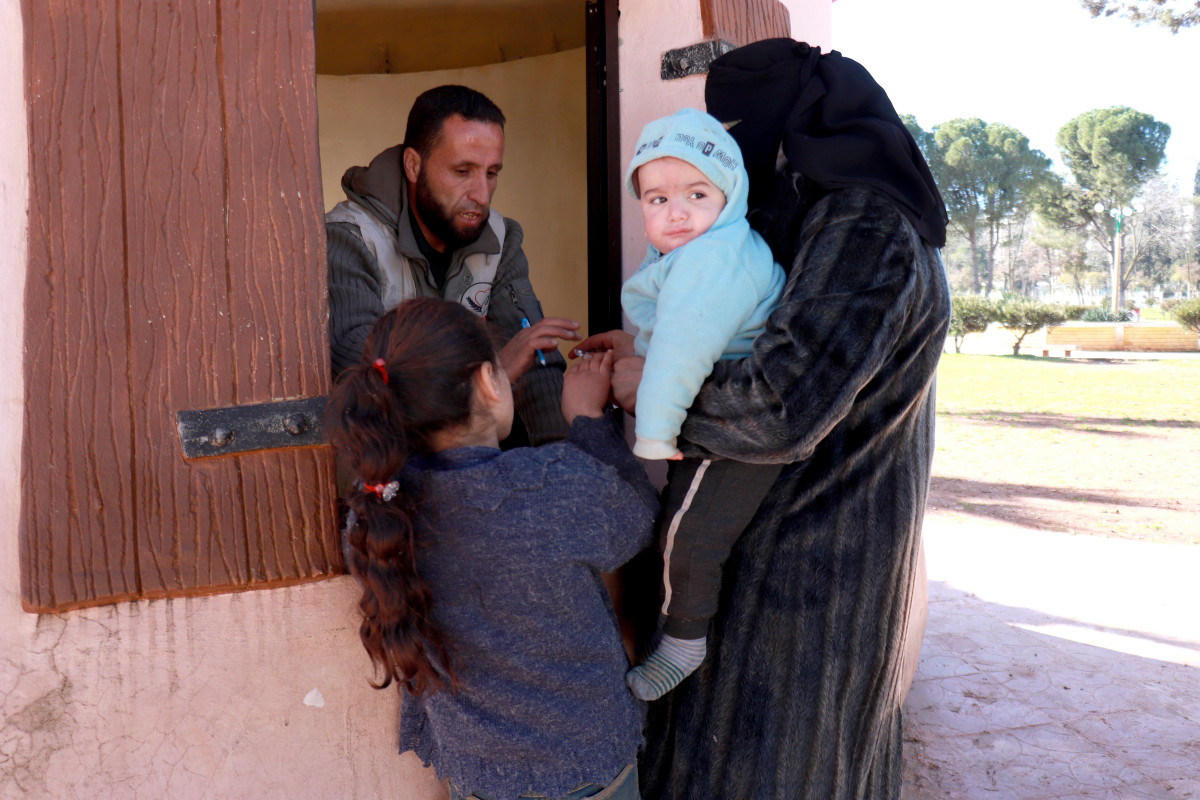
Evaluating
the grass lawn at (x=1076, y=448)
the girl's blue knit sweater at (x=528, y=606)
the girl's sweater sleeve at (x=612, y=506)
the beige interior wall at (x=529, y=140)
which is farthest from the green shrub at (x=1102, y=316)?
Result: the girl's blue knit sweater at (x=528, y=606)

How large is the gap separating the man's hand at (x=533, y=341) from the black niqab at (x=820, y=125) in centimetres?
58

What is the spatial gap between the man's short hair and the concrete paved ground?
2.90m

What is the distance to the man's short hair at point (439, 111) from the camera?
3.04 m

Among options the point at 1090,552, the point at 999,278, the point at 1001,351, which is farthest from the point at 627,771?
the point at 999,278

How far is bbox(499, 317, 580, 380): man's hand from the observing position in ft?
7.78

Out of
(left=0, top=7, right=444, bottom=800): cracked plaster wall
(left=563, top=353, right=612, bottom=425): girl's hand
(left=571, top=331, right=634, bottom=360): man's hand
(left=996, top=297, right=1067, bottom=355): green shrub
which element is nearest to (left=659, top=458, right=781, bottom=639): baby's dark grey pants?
(left=563, top=353, right=612, bottom=425): girl's hand

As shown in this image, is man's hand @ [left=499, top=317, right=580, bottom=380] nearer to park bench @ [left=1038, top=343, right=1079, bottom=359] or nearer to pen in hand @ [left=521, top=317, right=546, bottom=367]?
pen in hand @ [left=521, top=317, right=546, bottom=367]

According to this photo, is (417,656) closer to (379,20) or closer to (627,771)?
(627,771)

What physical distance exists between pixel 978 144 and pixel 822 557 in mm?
56158

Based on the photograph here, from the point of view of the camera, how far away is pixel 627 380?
2.04 meters

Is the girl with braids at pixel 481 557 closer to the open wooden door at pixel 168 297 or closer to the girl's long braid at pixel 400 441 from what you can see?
the girl's long braid at pixel 400 441

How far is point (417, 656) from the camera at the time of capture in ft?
5.58

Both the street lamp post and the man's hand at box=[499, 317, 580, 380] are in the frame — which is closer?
the man's hand at box=[499, 317, 580, 380]

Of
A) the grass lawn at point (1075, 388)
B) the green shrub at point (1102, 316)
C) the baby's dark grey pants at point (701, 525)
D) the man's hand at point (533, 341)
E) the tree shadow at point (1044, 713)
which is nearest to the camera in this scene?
the baby's dark grey pants at point (701, 525)
